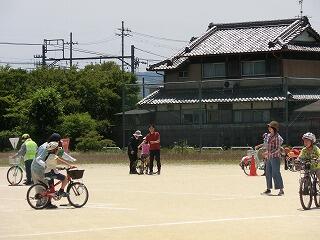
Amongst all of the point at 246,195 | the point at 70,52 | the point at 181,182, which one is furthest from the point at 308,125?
the point at 70,52

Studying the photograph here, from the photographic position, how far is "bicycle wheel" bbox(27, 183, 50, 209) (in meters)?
16.2

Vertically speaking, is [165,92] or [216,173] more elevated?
[165,92]

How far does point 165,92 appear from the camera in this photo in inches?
2169

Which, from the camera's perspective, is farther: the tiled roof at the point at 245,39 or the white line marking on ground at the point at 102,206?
the tiled roof at the point at 245,39

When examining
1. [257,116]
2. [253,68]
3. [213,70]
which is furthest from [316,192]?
[213,70]

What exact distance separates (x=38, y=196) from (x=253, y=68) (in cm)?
3997

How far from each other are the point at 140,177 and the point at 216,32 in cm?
3468

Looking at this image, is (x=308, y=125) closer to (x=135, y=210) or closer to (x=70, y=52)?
(x=135, y=210)

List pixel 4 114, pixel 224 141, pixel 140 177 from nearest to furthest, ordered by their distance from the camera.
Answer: pixel 140 177, pixel 224 141, pixel 4 114

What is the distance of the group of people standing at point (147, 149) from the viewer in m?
28.5

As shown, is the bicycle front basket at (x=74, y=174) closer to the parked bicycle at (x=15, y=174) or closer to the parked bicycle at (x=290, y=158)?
the parked bicycle at (x=15, y=174)

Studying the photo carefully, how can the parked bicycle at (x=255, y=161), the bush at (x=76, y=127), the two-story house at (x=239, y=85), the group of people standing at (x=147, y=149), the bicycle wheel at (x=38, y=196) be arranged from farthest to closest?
the bush at (x=76, y=127) < the two-story house at (x=239, y=85) < the group of people standing at (x=147, y=149) < the parked bicycle at (x=255, y=161) < the bicycle wheel at (x=38, y=196)

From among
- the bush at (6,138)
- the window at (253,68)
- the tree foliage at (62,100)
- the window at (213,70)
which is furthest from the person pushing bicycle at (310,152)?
the bush at (6,138)

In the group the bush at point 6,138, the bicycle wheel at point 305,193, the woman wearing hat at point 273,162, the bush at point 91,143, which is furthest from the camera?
the bush at point 6,138
